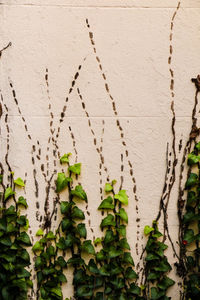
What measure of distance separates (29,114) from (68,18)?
2.58ft

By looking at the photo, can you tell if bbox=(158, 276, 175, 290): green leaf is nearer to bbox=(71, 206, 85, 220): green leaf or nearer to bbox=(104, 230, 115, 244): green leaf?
bbox=(104, 230, 115, 244): green leaf

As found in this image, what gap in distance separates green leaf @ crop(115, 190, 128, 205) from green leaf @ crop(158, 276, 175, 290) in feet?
2.18

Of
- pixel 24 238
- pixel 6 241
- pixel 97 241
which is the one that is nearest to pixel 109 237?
pixel 97 241

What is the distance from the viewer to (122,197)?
306 centimetres

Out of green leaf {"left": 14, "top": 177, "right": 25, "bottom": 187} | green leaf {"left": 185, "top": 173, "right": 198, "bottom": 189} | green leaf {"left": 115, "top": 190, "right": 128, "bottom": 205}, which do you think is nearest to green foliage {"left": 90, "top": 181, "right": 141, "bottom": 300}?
green leaf {"left": 115, "top": 190, "right": 128, "bottom": 205}

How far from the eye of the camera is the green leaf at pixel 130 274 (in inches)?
120

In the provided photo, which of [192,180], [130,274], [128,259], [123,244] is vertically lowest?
[130,274]

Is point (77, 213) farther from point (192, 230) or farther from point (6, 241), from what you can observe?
point (192, 230)

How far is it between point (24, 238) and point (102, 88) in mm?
1277

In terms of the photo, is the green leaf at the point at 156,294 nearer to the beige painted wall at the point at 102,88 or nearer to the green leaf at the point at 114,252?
the beige painted wall at the point at 102,88

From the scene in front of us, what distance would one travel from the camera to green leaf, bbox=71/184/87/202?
302 centimetres

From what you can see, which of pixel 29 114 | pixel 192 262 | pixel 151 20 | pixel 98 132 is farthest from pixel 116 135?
pixel 192 262

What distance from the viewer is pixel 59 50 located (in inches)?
120

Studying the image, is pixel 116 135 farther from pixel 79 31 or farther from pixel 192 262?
pixel 192 262
